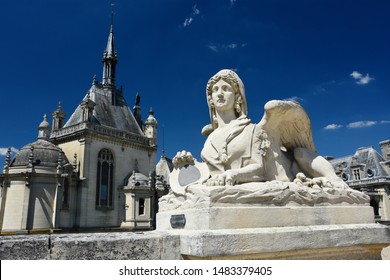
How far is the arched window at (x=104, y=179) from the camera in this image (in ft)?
103

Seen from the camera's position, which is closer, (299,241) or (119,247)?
(119,247)

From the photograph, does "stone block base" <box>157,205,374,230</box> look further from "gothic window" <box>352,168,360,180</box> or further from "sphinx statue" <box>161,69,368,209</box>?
"gothic window" <box>352,168,360,180</box>

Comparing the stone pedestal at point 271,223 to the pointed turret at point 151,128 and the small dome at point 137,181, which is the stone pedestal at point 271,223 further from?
the pointed turret at point 151,128

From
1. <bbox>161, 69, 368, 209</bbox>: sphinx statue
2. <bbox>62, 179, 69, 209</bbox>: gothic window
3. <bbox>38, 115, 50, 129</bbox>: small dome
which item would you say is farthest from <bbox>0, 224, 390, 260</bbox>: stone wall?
<bbox>38, 115, 50, 129</bbox>: small dome

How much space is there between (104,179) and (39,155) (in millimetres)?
6717

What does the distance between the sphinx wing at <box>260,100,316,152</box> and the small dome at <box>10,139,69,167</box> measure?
26.8 metres

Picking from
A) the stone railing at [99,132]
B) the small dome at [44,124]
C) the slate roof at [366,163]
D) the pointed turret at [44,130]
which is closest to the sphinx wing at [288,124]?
the stone railing at [99,132]

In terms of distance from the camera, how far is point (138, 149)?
1417 inches

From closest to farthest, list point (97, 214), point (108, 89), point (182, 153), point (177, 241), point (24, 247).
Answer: point (24, 247), point (177, 241), point (182, 153), point (97, 214), point (108, 89)

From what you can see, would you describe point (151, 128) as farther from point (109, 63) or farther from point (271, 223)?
point (271, 223)

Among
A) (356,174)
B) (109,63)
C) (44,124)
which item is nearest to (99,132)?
(44,124)

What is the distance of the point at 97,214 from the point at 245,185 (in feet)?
96.4
